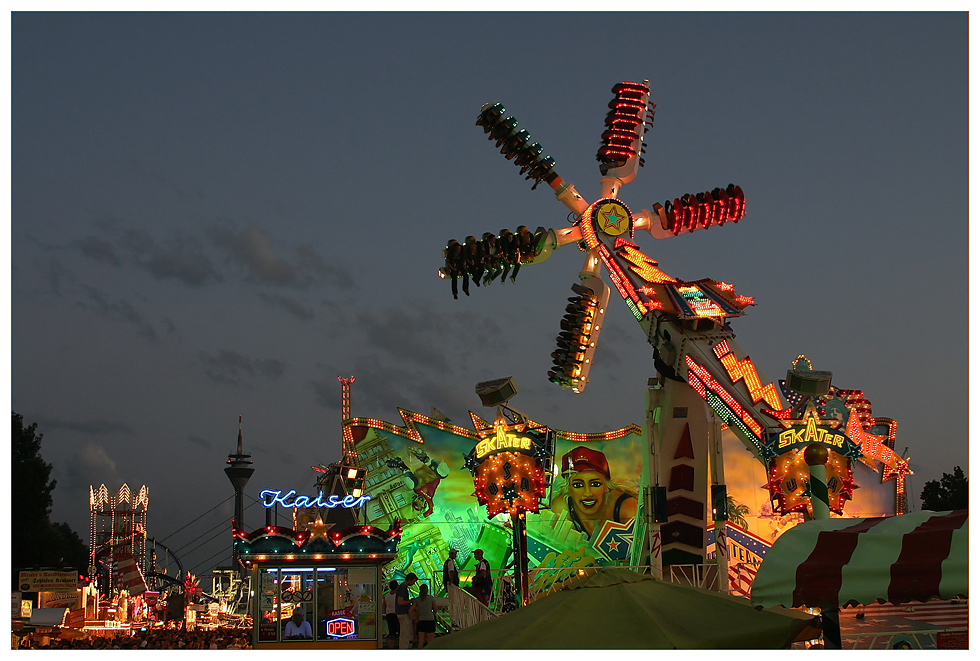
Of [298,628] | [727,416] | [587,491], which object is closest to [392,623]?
[298,628]

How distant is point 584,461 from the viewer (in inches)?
1436

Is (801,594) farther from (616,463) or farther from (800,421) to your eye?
(616,463)

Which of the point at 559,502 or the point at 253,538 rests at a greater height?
the point at 559,502

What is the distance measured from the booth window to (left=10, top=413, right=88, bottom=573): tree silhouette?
64.4ft

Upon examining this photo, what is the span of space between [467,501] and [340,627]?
17.6 m

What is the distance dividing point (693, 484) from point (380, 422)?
16.3 m

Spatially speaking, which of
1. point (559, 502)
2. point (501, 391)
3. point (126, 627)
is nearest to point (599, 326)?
point (501, 391)

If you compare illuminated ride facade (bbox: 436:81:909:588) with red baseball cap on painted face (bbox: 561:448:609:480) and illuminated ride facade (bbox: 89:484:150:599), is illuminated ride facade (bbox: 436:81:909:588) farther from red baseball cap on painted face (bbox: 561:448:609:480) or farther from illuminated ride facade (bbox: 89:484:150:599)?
illuminated ride facade (bbox: 89:484:150:599)

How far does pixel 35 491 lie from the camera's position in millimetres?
36250

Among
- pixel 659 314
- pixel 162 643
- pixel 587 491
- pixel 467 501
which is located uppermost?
pixel 659 314

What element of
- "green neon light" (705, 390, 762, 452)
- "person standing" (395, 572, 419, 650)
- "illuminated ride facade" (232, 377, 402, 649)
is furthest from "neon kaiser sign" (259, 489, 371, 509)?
"green neon light" (705, 390, 762, 452)

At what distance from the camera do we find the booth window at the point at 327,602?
1861 cm

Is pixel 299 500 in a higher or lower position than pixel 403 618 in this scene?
higher

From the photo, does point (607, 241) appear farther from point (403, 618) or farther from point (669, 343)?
point (403, 618)
